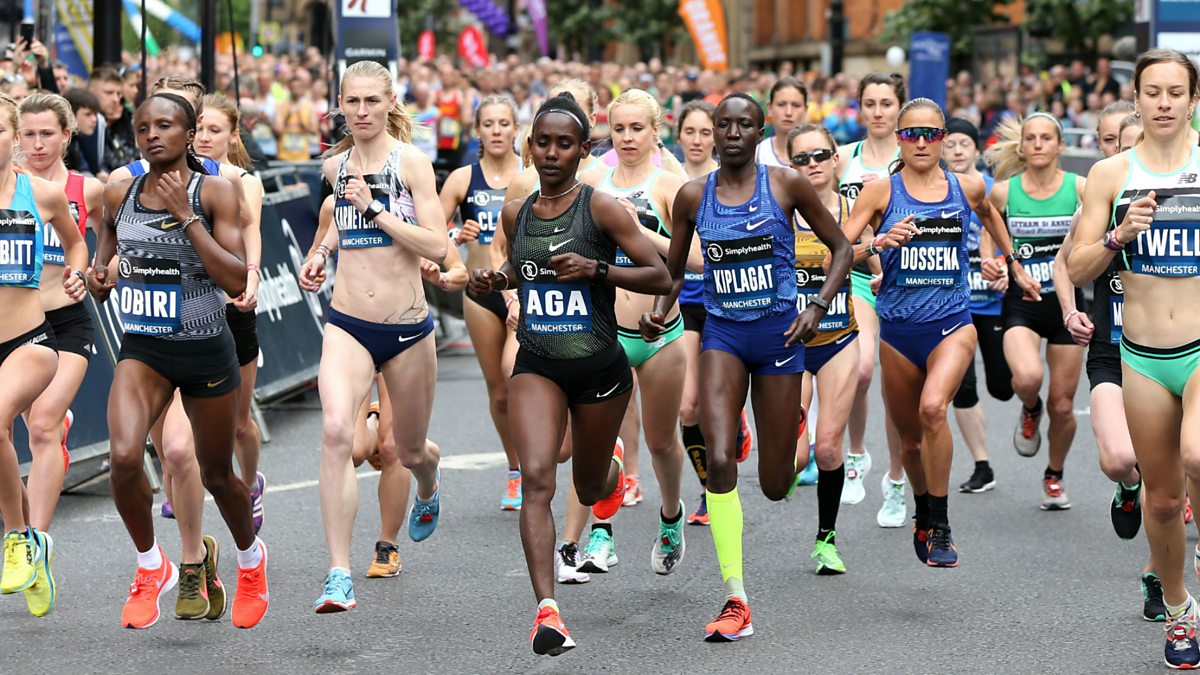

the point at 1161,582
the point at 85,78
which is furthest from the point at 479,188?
the point at 85,78

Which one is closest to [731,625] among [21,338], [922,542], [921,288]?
[922,542]

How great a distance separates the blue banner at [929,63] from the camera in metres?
27.4

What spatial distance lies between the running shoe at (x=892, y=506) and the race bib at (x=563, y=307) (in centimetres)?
312

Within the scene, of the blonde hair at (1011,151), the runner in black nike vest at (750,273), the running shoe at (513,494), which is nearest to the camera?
the runner in black nike vest at (750,273)

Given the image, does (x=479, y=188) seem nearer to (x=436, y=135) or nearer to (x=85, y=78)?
(x=85, y=78)

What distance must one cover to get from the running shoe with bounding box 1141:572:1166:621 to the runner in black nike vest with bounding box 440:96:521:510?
3.32m

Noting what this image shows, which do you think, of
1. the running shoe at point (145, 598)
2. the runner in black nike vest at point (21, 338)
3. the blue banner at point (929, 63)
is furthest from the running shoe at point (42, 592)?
the blue banner at point (929, 63)

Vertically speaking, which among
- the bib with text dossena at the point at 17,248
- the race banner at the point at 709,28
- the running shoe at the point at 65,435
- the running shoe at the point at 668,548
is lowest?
the running shoe at the point at 668,548

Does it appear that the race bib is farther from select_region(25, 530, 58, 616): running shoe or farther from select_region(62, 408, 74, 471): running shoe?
select_region(62, 408, 74, 471): running shoe

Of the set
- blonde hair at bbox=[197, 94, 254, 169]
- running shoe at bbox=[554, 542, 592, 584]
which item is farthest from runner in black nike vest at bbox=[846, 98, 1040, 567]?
blonde hair at bbox=[197, 94, 254, 169]

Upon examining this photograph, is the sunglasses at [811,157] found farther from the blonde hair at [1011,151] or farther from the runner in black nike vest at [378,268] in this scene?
the runner in black nike vest at [378,268]

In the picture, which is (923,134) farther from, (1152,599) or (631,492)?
(631,492)

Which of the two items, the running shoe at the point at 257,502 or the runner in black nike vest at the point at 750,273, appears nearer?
the runner in black nike vest at the point at 750,273

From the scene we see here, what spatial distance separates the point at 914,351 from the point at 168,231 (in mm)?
3516
